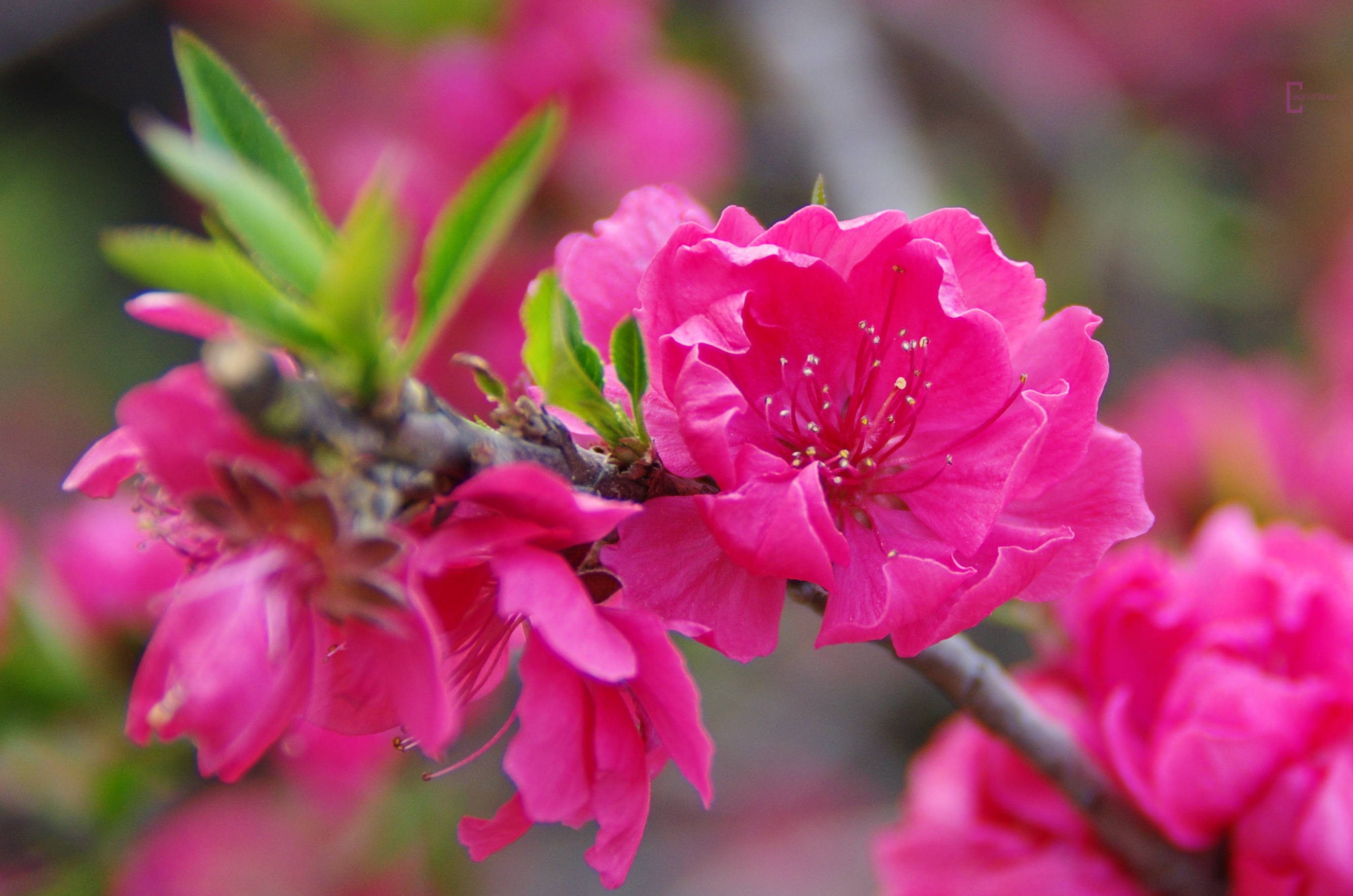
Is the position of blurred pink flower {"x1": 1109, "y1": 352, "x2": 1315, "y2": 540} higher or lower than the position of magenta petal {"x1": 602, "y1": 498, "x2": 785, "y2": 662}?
lower

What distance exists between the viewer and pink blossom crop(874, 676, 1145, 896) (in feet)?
2.27

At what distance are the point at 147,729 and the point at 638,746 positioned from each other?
0.24m

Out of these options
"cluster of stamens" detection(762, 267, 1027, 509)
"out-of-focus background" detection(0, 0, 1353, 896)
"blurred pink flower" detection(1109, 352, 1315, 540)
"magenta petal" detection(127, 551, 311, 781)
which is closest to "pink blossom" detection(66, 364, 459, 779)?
"magenta petal" detection(127, 551, 311, 781)

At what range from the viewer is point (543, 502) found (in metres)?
0.42

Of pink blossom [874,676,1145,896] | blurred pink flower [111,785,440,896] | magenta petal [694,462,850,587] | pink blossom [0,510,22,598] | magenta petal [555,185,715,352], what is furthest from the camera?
blurred pink flower [111,785,440,896]

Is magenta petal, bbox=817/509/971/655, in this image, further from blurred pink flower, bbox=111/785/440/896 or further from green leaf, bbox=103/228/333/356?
blurred pink flower, bbox=111/785/440/896

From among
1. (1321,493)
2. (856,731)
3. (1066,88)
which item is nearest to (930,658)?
(1321,493)

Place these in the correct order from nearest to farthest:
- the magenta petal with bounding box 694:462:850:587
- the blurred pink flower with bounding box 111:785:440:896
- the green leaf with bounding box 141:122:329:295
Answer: the green leaf with bounding box 141:122:329:295
the magenta petal with bounding box 694:462:850:587
the blurred pink flower with bounding box 111:785:440:896

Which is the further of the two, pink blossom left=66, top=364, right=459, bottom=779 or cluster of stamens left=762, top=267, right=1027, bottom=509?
cluster of stamens left=762, top=267, right=1027, bottom=509

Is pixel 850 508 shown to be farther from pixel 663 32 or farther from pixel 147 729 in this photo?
pixel 663 32

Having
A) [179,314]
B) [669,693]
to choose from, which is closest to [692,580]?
[669,693]

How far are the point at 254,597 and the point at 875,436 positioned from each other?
1.11ft

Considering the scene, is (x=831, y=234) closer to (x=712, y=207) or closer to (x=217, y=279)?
(x=217, y=279)

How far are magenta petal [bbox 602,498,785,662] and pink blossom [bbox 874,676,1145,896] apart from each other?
11.8 inches
